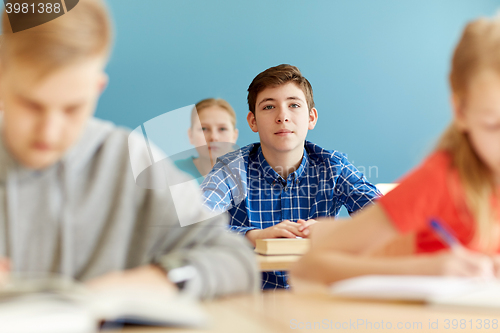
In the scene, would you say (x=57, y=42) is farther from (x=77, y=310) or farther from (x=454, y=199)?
(x=454, y=199)

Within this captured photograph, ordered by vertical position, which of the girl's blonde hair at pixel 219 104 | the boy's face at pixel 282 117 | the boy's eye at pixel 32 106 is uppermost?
the girl's blonde hair at pixel 219 104

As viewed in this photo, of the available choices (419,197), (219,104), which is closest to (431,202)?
(419,197)

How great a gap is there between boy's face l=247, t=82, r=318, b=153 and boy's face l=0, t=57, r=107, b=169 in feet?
3.87

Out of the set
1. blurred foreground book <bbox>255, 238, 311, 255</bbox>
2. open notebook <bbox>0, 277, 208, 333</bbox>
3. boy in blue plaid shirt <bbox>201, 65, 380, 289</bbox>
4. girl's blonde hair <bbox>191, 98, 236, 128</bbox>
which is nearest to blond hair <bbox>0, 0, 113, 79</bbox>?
open notebook <bbox>0, 277, 208, 333</bbox>

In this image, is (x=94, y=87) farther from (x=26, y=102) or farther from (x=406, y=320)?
(x=406, y=320)

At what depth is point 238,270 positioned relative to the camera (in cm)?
56

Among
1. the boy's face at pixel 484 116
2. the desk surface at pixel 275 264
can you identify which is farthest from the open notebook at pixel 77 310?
the desk surface at pixel 275 264

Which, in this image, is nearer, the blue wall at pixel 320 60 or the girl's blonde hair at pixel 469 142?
the girl's blonde hair at pixel 469 142

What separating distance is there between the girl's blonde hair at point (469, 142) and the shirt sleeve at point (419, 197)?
27 millimetres

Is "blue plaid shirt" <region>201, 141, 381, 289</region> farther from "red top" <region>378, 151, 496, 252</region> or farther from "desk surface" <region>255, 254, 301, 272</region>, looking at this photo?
"red top" <region>378, 151, 496, 252</region>

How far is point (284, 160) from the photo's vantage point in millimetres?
1756

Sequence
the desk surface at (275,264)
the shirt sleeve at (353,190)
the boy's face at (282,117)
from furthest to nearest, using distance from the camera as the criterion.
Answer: the boy's face at (282,117) < the shirt sleeve at (353,190) < the desk surface at (275,264)

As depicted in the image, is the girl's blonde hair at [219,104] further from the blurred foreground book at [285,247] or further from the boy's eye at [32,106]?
the boy's eye at [32,106]

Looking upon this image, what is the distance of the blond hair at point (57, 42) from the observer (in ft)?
1.80
